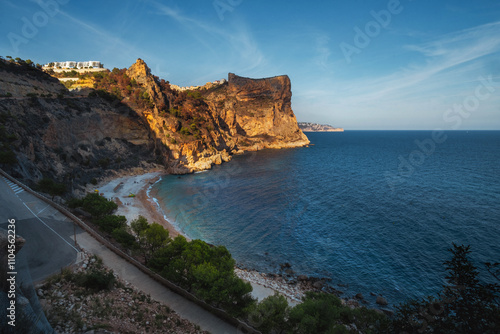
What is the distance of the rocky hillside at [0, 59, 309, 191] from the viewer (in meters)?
37.4

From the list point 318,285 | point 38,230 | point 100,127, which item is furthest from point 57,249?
point 100,127

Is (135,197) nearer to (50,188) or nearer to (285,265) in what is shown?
(50,188)

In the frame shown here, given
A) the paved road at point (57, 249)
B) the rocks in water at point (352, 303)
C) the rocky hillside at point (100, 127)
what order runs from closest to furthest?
the paved road at point (57, 249) → the rocks in water at point (352, 303) → the rocky hillside at point (100, 127)

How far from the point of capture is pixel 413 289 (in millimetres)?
21781

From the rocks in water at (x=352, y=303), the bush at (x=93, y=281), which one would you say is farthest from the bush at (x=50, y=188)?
the rocks in water at (x=352, y=303)

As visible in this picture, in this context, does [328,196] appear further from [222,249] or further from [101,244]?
[101,244]

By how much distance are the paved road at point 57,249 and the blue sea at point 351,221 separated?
11.7m

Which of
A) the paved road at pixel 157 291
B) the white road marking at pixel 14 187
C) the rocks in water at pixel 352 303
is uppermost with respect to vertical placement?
the white road marking at pixel 14 187

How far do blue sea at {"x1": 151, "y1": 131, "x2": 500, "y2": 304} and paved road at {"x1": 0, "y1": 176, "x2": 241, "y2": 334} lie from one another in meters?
11.7

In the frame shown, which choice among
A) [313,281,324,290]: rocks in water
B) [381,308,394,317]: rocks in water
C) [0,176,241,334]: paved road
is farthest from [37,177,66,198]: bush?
[381,308,394,317]: rocks in water

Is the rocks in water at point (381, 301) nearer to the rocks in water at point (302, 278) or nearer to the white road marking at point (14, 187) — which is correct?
the rocks in water at point (302, 278)

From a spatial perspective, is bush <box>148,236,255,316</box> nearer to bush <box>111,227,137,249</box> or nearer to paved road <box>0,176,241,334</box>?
paved road <box>0,176,241,334</box>

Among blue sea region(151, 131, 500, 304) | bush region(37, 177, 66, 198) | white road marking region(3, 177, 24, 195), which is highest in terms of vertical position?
white road marking region(3, 177, 24, 195)

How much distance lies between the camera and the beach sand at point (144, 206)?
21859mm
